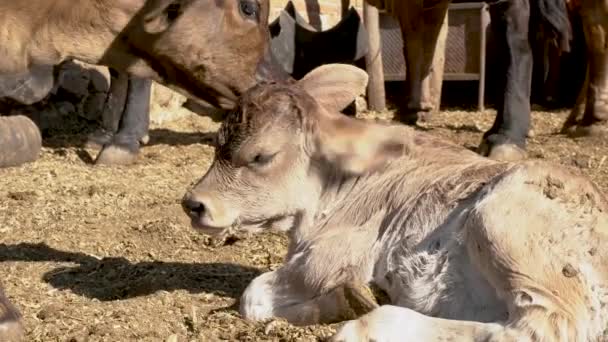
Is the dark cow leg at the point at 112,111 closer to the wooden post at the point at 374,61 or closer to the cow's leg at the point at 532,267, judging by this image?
the wooden post at the point at 374,61

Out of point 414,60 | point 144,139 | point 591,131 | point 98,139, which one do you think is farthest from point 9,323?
point 414,60

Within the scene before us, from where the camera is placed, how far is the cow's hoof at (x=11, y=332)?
2797 mm

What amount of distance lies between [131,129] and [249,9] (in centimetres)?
253

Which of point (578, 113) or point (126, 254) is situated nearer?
point (126, 254)

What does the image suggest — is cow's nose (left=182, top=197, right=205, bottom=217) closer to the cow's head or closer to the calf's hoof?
the cow's head

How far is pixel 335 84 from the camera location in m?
3.08

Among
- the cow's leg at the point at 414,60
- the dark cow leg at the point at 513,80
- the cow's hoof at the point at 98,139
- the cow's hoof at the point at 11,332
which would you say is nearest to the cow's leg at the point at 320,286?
the cow's hoof at the point at 11,332

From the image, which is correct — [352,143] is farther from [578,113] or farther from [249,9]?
[578,113]

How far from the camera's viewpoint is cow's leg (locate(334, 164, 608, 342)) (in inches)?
92.4

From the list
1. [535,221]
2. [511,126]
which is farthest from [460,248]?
[511,126]

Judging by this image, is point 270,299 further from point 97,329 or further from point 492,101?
point 492,101

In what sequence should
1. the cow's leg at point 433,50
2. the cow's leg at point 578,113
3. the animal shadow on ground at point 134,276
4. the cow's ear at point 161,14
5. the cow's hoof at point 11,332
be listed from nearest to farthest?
the cow's hoof at point 11,332
the animal shadow on ground at point 134,276
the cow's ear at point 161,14
the cow's leg at point 578,113
the cow's leg at point 433,50

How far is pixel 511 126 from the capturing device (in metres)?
5.86

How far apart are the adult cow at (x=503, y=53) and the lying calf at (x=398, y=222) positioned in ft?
9.46
